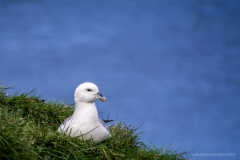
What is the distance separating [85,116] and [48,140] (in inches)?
25.1

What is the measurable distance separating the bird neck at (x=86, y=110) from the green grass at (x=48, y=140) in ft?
1.18

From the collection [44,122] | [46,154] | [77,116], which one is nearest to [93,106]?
[77,116]

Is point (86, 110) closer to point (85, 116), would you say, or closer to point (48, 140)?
point (85, 116)

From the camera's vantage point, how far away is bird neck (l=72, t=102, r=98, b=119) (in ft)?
28.1

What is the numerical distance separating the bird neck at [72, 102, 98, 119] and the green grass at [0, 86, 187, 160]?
0.36 metres

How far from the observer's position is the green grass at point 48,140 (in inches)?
289

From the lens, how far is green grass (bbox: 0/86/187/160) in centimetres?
735

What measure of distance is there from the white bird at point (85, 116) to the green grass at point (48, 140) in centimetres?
12

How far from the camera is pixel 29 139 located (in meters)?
8.12

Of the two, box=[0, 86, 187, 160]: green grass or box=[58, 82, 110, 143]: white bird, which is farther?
box=[58, 82, 110, 143]: white bird

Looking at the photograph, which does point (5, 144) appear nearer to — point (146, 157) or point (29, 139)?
point (29, 139)

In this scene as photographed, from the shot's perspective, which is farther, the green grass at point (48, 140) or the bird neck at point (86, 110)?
the bird neck at point (86, 110)

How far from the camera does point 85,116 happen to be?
855 cm

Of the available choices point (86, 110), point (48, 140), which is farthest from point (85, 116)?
point (48, 140)
